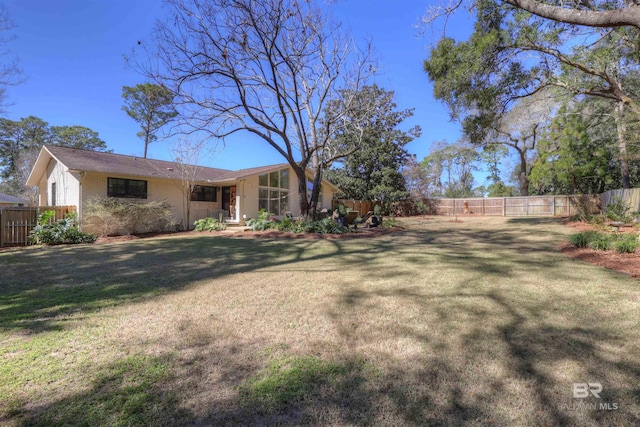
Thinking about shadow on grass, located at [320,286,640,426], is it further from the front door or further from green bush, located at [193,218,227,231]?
the front door

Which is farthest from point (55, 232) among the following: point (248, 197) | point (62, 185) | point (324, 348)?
point (324, 348)

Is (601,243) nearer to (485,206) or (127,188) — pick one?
(127,188)

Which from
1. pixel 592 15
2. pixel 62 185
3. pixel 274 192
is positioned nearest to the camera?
pixel 592 15

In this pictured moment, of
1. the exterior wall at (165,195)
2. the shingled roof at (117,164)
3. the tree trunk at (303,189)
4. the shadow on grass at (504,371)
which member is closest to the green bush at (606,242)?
the shadow on grass at (504,371)

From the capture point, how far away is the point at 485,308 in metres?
3.67

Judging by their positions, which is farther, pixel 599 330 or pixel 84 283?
pixel 84 283

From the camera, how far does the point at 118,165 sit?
14812mm

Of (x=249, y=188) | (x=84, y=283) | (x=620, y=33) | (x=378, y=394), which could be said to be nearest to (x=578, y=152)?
(x=620, y=33)

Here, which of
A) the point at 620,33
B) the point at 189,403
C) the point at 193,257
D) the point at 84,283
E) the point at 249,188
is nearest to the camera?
the point at 189,403

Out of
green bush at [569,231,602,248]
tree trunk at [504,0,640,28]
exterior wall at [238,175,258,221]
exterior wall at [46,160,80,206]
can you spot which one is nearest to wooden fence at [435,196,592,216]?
exterior wall at [238,175,258,221]

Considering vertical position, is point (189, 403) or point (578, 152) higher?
point (578, 152)

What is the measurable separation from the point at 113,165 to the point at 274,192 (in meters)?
8.59

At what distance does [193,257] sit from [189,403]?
6022 millimetres

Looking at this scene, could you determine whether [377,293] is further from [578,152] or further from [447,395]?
[578,152]
